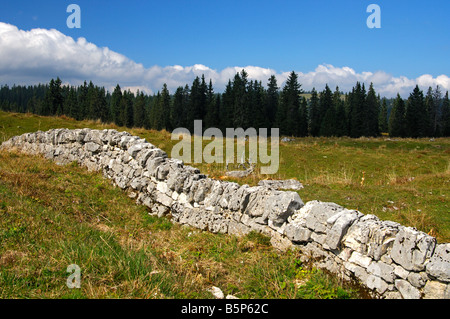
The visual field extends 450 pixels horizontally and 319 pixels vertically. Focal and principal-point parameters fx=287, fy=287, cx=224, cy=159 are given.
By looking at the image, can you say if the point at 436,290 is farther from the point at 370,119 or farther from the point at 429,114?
the point at 429,114

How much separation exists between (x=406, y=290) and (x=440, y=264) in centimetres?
58

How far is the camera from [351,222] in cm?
490

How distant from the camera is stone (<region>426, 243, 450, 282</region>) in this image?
3.71 m

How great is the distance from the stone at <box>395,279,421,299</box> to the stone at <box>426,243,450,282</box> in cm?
32

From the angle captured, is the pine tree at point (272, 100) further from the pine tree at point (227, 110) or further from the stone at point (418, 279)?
the stone at point (418, 279)

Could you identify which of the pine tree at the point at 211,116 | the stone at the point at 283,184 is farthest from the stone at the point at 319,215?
the pine tree at the point at 211,116

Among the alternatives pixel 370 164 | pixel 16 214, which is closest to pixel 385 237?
pixel 16 214

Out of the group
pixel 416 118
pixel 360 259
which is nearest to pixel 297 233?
pixel 360 259

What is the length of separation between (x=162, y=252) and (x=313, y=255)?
2.88 meters

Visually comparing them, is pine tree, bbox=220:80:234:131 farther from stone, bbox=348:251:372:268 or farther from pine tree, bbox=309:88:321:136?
stone, bbox=348:251:372:268

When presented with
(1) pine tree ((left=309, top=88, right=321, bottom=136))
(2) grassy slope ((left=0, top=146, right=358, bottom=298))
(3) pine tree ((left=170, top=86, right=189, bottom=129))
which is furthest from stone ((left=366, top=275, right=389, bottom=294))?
(3) pine tree ((left=170, top=86, right=189, bottom=129))

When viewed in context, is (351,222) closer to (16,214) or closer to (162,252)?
(162,252)

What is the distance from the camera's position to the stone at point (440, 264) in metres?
3.71

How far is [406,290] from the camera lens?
398 cm
